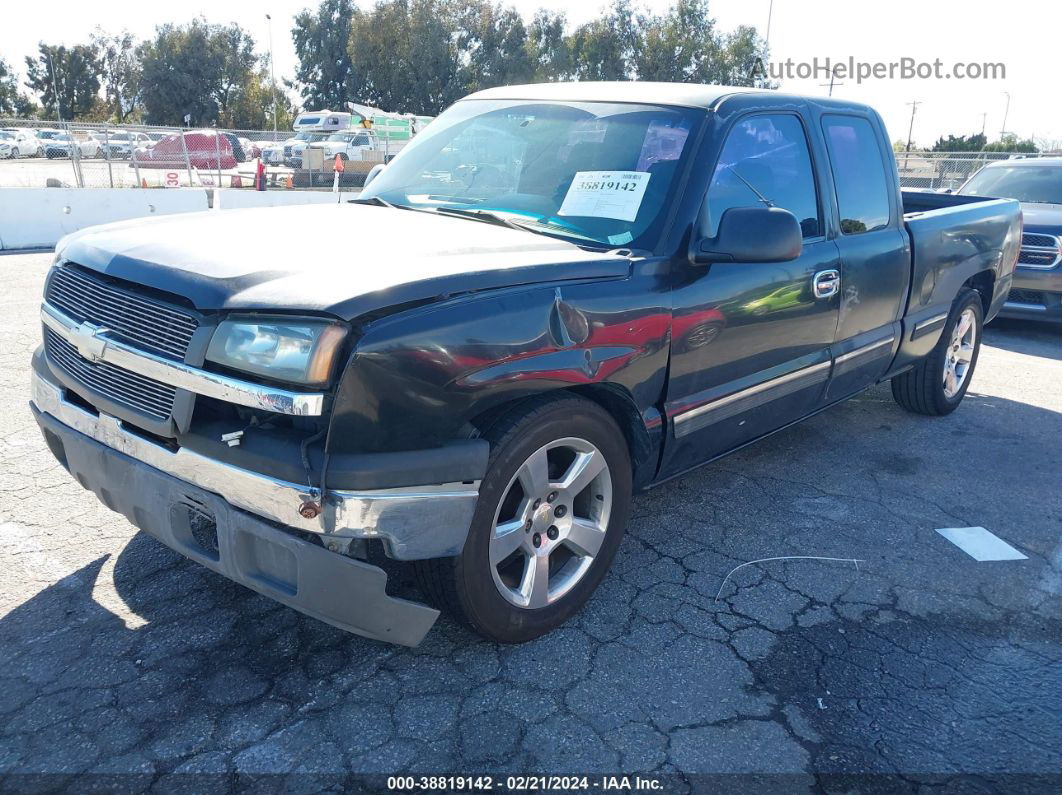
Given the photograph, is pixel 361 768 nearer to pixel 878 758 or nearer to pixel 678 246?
pixel 878 758

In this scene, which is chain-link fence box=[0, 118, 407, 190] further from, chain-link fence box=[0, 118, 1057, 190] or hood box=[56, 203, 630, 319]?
hood box=[56, 203, 630, 319]

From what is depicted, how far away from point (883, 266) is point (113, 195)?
44.6ft

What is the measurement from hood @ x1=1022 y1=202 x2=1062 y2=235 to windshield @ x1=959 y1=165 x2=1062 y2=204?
31 cm

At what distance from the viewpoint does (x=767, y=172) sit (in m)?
3.57

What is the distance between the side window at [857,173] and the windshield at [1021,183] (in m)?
6.22

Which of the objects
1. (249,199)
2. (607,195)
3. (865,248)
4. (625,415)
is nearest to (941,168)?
(249,199)

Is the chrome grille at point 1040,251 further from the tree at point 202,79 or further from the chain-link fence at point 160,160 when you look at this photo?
the tree at point 202,79

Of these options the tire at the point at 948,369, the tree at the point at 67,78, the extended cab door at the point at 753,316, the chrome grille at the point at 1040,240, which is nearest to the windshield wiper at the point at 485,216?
the extended cab door at the point at 753,316

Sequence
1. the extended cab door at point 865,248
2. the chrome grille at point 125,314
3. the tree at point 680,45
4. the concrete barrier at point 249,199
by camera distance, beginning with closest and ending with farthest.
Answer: the chrome grille at point 125,314, the extended cab door at point 865,248, the concrete barrier at point 249,199, the tree at point 680,45

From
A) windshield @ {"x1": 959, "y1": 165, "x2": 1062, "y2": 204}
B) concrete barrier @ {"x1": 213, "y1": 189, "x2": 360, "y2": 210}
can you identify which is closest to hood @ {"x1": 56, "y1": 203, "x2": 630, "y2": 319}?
windshield @ {"x1": 959, "y1": 165, "x2": 1062, "y2": 204}

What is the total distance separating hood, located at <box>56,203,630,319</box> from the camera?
225 centimetres

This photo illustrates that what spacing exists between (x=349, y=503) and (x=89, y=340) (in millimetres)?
1070

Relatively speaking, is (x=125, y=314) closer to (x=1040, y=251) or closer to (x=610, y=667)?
(x=610, y=667)

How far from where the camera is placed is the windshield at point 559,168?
3113mm
